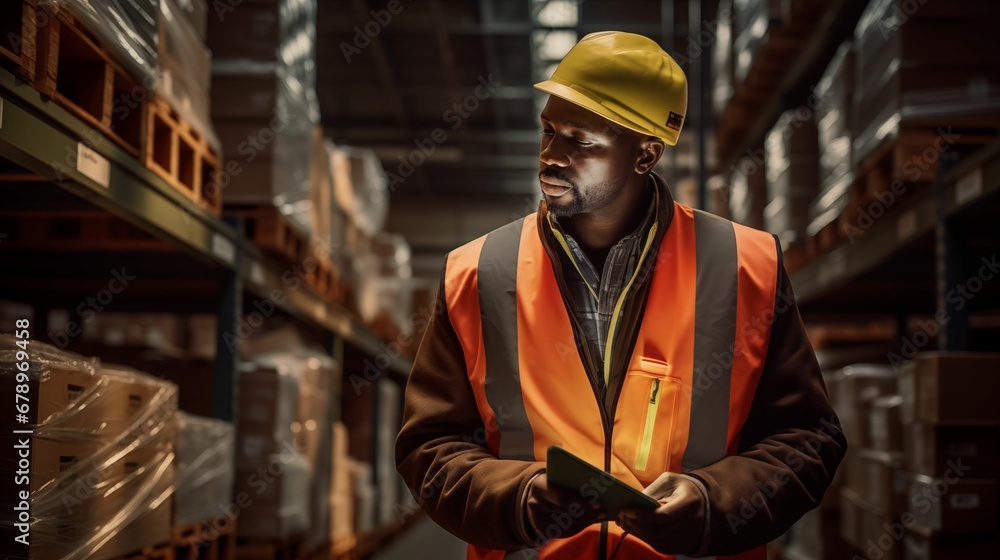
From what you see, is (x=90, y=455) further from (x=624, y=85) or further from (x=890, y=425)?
(x=890, y=425)

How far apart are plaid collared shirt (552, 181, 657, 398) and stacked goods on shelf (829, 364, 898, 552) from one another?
3.36 metres

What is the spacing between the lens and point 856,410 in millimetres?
5578

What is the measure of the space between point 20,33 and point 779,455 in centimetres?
217

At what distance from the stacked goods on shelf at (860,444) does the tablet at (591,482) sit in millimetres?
3619

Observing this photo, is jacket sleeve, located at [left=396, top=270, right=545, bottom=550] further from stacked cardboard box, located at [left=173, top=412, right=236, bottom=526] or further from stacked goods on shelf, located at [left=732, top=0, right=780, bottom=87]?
stacked goods on shelf, located at [left=732, top=0, right=780, bottom=87]

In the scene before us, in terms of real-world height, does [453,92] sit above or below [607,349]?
above

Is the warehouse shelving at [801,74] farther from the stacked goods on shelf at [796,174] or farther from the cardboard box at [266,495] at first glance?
the cardboard box at [266,495]

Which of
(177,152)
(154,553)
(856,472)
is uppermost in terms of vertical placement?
(177,152)

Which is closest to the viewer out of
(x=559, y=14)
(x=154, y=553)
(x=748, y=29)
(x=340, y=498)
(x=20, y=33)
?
(x=20, y=33)

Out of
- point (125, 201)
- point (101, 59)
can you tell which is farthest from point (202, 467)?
point (101, 59)

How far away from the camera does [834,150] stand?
5.87 meters

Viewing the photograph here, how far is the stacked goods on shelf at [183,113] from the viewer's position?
3941 mm

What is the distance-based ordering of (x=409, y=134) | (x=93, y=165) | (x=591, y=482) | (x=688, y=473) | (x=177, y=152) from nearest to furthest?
(x=591, y=482) < (x=688, y=473) < (x=93, y=165) < (x=177, y=152) < (x=409, y=134)

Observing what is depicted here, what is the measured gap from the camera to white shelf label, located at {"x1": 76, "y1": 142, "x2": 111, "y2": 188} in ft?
10.2
